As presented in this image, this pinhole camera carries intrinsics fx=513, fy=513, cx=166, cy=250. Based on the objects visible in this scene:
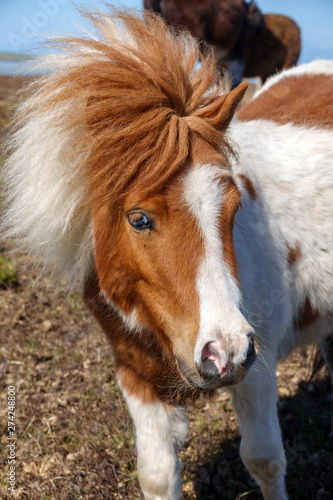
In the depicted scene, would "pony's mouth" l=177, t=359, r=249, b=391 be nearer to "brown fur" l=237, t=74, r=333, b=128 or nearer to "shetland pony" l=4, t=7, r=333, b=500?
"shetland pony" l=4, t=7, r=333, b=500

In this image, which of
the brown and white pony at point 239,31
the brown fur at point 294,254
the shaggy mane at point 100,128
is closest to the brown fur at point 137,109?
the shaggy mane at point 100,128

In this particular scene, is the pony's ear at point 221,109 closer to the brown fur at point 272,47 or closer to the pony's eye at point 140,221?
the pony's eye at point 140,221

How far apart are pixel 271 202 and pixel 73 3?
1.45 meters

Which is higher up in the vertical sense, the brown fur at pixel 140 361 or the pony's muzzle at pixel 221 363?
the pony's muzzle at pixel 221 363

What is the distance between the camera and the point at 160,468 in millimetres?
2631

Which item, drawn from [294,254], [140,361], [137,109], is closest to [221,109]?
[137,109]

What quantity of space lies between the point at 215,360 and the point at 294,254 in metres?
1.29

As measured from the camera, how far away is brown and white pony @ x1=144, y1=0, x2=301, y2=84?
668 cm

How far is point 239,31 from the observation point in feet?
23.7

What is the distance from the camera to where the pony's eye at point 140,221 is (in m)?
1.98

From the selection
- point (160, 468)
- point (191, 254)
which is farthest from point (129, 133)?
point (160, 468)

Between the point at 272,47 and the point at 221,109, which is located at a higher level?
the point at 221,109

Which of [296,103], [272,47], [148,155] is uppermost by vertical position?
[148,155]

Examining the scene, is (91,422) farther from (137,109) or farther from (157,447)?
(137,109)
